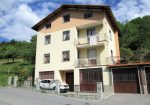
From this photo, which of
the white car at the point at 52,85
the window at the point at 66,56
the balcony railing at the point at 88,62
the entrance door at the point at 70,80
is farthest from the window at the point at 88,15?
the white car at the point at 52,85

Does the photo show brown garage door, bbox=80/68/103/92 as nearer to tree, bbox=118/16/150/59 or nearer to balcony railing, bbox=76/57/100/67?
balcony railing, bbox=76/57/100/67

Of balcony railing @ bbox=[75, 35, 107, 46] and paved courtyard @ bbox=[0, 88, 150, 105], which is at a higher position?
balcony railing @ bbox=[75, 35, 107, 46]

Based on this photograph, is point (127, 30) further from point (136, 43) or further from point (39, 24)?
point (39, 24)

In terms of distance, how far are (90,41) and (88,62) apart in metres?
2.90

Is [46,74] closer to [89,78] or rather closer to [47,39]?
[47,39]

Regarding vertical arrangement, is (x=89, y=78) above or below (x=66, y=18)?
below

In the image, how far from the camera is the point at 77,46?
27031 millimetres

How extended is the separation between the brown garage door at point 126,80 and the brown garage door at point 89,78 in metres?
2.12

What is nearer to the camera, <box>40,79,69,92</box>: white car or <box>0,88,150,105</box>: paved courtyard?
<box>0,88,150,105</box>: paved courtyard

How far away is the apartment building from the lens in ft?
82.7

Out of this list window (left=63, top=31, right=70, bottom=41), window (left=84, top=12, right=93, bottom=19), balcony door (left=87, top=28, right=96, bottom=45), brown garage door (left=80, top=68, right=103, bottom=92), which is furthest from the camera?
window (left=63, top=31, right=70, bottom=41)

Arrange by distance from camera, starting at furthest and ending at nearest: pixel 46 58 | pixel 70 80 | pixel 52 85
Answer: pixel 46 58
pixel 70 80
pixel 52 85

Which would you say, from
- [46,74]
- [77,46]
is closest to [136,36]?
[77,46]

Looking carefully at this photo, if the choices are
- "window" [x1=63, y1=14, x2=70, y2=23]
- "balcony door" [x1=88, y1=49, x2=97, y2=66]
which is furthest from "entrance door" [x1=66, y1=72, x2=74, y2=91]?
"window" [x1=63, y1=14, x2=70, y2=23]
